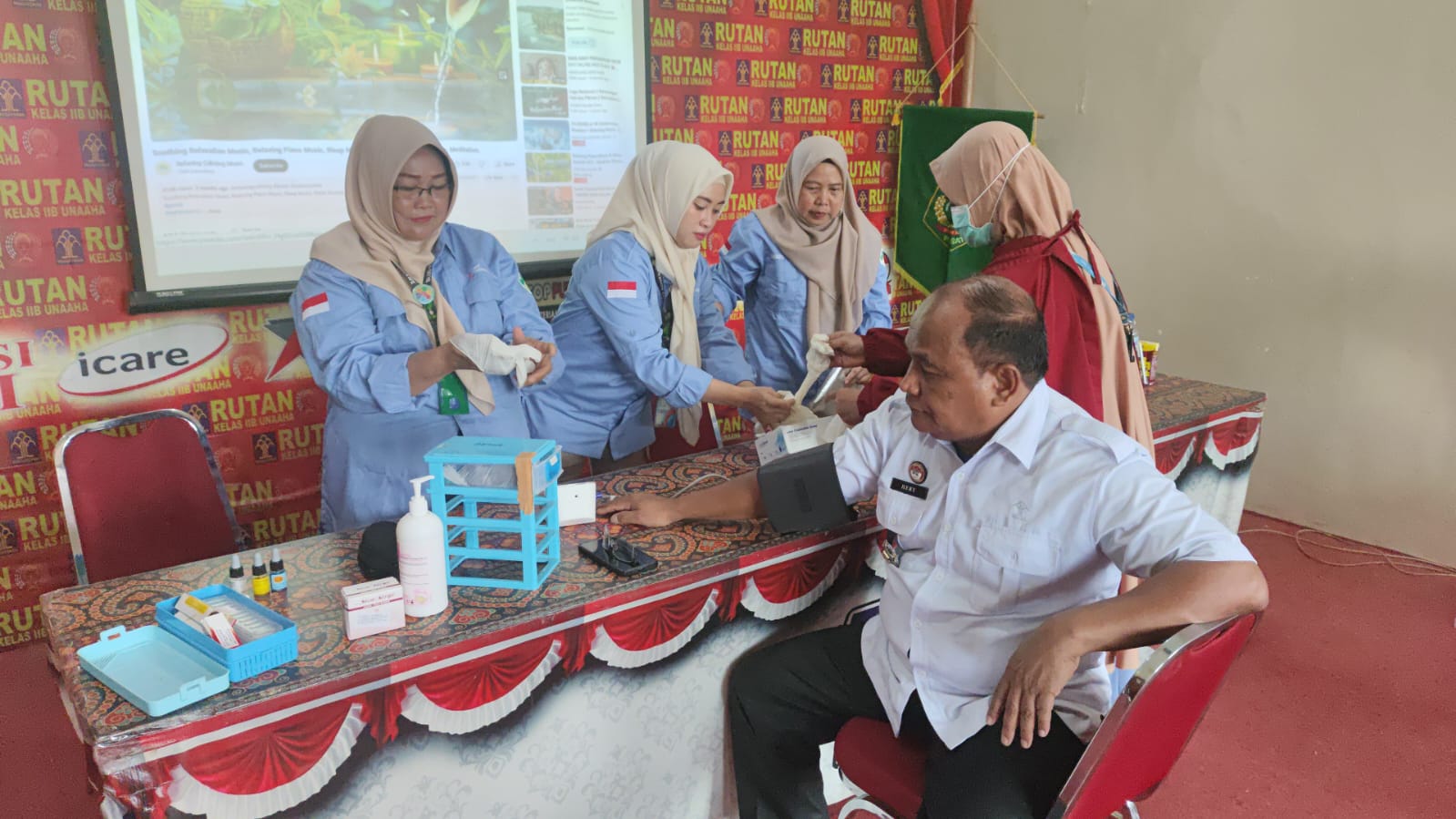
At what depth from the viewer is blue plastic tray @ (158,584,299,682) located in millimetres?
1314

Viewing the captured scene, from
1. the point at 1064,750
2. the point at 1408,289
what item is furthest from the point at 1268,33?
the point at 1064,750

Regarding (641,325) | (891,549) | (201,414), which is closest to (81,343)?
(201,414)

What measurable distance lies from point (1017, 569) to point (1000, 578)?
3 centimetres

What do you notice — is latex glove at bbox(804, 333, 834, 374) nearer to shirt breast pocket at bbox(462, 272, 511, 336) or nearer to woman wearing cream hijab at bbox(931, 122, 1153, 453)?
woman wearing cream hijab at bbox(931, 122, 1153, 453)

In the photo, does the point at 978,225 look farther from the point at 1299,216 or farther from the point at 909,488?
the point at 1299,216

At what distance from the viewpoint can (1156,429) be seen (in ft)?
8.75

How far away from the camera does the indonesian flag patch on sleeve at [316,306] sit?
202cm

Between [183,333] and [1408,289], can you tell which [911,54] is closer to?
[1408,289]

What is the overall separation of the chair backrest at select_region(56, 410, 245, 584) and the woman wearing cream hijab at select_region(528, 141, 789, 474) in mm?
816

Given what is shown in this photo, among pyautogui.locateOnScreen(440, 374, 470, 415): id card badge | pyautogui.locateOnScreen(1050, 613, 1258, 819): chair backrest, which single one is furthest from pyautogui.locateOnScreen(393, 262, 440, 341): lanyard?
pyautogui.locateOnScreen(1050, 613, 1258, 819): chair backrest

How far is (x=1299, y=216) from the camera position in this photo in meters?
4.00

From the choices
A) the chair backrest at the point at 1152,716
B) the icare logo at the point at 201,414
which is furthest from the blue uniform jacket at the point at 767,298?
the chair backrest at the point at 1152,716

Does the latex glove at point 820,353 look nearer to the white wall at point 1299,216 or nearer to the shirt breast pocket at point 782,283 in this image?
the shirt breast pocket at point 782,283

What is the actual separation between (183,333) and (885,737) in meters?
2.68
